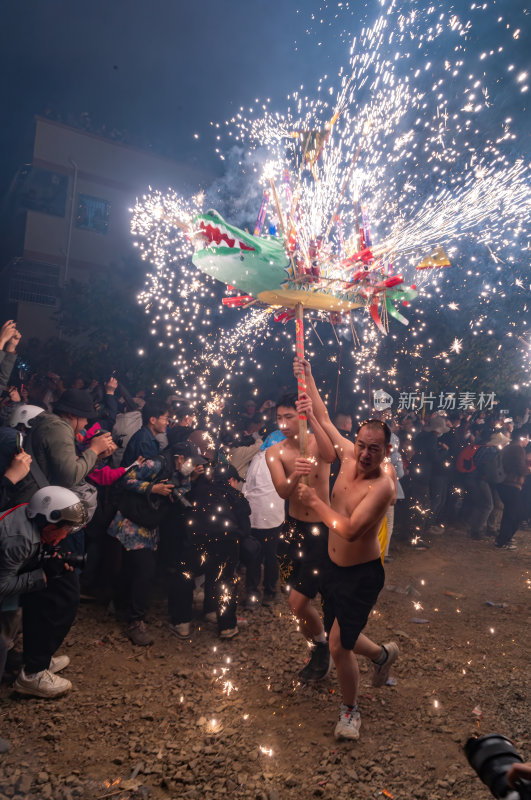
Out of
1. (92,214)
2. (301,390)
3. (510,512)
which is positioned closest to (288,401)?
(301,390)

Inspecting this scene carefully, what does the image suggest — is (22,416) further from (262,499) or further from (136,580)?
(262,499)

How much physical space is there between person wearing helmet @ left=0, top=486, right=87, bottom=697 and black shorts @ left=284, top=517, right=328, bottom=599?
6.02 ft

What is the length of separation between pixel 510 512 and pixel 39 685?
28.0 ft

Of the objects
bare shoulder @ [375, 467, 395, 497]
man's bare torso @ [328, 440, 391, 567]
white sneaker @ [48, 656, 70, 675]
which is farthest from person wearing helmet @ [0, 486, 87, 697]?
bare shoulder @ [375, 467, 395, 497]

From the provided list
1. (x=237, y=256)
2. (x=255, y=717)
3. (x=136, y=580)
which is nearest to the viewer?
(x=255, y=717)

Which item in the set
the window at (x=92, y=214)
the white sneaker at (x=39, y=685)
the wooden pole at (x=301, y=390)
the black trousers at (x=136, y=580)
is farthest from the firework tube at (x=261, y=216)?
the window at (x=92, y=214)

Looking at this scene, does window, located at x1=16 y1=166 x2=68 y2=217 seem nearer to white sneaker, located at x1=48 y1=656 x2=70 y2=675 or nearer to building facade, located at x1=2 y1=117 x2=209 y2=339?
building facade, located at x1=2 y1=117 x2=209 y2=339

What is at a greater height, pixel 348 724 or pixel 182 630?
pixel 348 724

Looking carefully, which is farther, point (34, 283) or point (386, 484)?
point (34, 283)

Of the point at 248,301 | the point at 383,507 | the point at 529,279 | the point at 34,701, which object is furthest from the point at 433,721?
the point at 529,279

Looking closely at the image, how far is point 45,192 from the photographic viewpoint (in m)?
17.4

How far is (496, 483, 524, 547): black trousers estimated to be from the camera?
8922 millimetres

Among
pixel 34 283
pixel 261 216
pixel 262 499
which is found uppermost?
pixel 34 283

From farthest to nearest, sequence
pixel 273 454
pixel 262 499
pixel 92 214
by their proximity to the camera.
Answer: pixel 92 214
pixel 262 499
pixel 273 454
